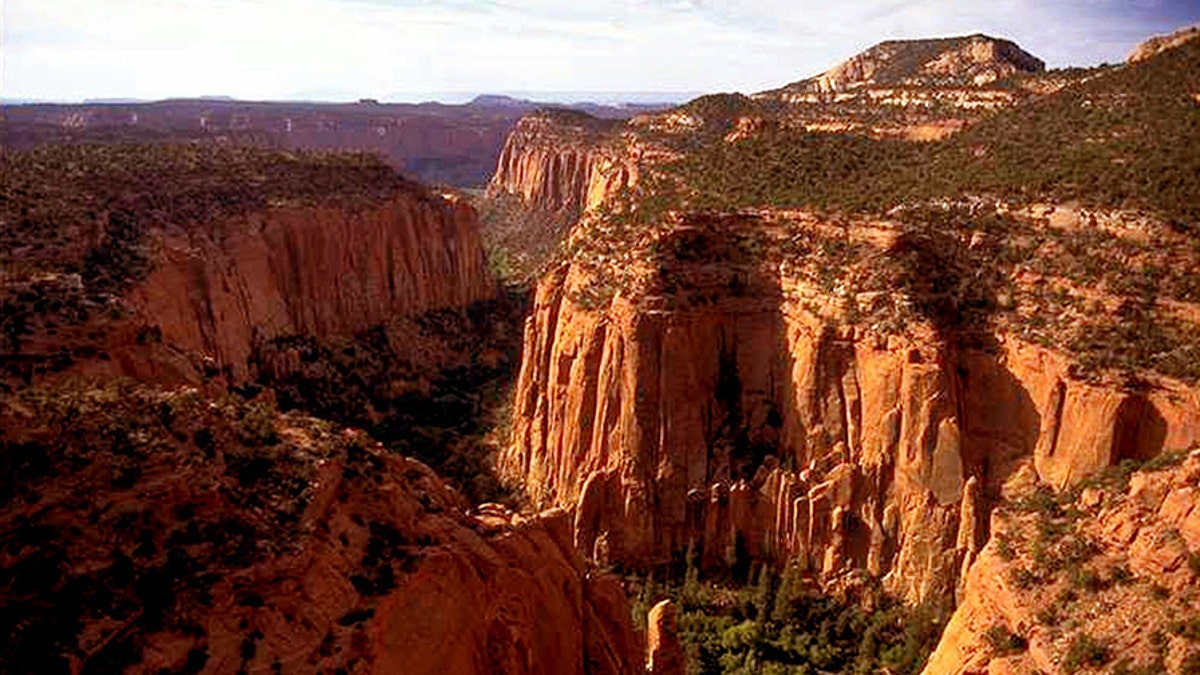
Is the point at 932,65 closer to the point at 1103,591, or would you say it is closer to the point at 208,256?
the point at 208,256

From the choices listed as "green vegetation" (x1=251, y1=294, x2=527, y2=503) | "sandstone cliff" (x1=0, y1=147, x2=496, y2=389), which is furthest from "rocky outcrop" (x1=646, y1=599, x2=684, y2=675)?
"green vegetation" (x1=251, y1=294, x2=527, y2=503)

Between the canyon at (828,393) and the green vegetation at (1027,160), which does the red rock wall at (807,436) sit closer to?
the canyon at (828,393)

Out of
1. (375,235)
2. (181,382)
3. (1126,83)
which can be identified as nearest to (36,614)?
(181,382)

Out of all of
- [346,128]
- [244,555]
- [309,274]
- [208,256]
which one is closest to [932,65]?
[309,274]

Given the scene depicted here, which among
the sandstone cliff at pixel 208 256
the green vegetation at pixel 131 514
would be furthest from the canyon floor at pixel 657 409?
the sandstone cliff at pixel 208 256

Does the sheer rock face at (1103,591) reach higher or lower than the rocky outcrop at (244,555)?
lower

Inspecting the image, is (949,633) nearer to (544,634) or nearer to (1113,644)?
(1113,644)

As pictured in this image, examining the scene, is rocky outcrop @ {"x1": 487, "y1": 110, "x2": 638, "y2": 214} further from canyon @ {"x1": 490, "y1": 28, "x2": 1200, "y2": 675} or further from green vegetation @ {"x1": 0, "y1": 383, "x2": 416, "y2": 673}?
green vegetation @ {"x1": 0, "y1": 383, "x2": 416, "y2": 673}
